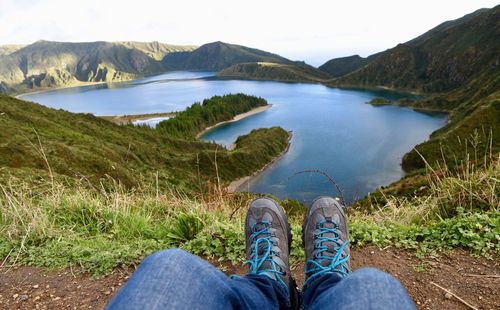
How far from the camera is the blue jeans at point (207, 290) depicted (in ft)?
4.76

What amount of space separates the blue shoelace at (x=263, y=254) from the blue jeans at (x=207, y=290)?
0.36 m

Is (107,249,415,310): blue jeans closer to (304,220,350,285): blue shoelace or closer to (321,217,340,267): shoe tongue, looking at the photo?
(304,220,350,285): blue shoelace

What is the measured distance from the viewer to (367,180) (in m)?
50.5

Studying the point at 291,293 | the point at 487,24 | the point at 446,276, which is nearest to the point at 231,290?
the point at 291,293

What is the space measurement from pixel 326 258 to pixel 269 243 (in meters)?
0.50

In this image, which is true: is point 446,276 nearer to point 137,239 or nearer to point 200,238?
point 200,238

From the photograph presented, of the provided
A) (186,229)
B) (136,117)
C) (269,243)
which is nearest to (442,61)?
(136,117)

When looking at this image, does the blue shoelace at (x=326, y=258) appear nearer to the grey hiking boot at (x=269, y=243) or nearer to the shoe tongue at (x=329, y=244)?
the shoe tongue at (x=329, y=244)

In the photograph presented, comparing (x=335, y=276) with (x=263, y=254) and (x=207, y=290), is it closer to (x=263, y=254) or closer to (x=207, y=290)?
(x=263, y=254)

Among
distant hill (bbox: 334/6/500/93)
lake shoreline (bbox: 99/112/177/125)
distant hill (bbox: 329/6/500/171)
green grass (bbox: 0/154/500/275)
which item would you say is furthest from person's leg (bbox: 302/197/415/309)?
distant hill (bbox: 334/6/500/93)

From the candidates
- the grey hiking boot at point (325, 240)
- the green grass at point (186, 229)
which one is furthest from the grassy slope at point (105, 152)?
the grey hiking boot at point (325, 240)

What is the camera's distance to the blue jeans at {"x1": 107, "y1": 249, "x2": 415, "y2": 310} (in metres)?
1.45

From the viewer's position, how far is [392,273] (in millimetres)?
2844

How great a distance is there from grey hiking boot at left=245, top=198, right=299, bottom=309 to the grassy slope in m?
11.2
